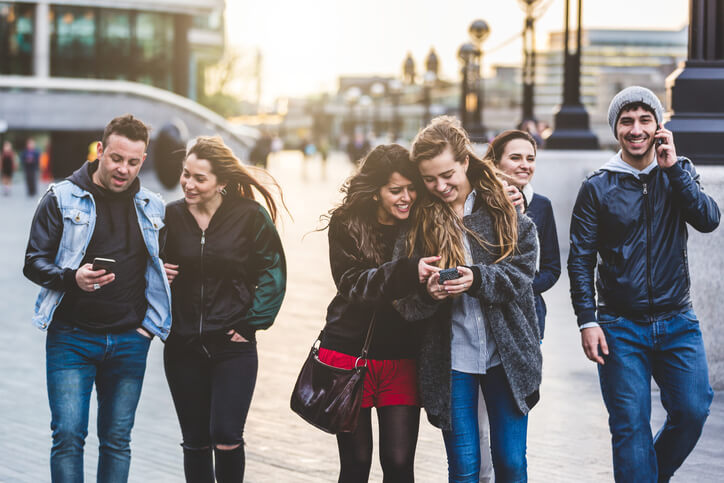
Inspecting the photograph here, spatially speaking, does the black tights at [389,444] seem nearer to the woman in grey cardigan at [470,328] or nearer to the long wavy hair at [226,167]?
the woman in grey cardigan at [470,328]

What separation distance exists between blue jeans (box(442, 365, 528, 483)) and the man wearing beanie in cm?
48

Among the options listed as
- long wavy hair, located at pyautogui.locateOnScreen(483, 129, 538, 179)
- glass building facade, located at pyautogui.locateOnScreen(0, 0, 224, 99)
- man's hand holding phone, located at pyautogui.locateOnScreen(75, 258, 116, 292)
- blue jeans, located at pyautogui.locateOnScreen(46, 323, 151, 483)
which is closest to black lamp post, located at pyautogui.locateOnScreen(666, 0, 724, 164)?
long wavy hair, located at pyautogui.locateOnScreen(483, 129, 538, 179)

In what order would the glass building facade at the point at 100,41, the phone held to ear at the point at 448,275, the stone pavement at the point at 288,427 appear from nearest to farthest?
the phone held to ear at the point at 448,275, the stone pavement at the point at 288,427, the glass building facade at the point at 100,41

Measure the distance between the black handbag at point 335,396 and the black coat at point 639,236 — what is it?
985 millimetres

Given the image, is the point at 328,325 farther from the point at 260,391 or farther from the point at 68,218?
the point at 260,391

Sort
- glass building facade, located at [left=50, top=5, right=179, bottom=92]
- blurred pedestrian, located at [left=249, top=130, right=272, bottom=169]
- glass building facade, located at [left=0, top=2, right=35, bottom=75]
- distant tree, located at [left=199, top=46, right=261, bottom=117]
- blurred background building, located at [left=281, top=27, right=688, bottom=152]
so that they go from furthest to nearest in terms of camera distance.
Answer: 1. blurred background building, located at [left=281, top=27, right=688, bottom=152]
2. distant tree, located at [left=199, top=46, right=261, bottom=117]
3. glass building facade, located at [left=50, top=5, right=179, bottom=92]
4. glass building facade, located at [left=0, top=2, right=35, bottom=75]
5. blurred pedestrian, located at [left=249, top=130, right=272, bottom=169]

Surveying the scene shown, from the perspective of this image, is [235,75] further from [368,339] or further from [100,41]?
[368,339]

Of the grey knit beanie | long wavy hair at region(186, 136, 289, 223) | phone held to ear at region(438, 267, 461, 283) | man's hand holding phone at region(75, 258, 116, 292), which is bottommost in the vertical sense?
man's hand holding phone at region(75, 258, 116, 292)

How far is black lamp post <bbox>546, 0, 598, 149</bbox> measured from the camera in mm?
16500

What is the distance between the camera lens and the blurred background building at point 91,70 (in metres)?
47.1

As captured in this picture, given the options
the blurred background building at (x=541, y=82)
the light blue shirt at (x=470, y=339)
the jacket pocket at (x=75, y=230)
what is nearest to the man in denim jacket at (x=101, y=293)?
the jacket pocket at (x=75, y=230)

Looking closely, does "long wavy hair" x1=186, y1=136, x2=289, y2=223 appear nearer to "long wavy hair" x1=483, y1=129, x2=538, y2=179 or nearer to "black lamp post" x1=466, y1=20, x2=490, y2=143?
"long wavy hair" x1=483, y1=129, x2=538, y2=179

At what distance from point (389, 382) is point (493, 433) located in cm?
45

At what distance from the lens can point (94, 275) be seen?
4.28 metres
